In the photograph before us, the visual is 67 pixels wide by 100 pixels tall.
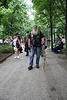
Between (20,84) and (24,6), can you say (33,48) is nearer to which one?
(20,84)

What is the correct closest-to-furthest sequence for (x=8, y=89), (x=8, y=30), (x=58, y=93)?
(x=58, y=93)
(x=8, y=89)
(x=8, y=30)

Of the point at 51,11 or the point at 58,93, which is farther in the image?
the point at 51,11

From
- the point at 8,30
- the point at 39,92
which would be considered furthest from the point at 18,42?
the point at 8,30

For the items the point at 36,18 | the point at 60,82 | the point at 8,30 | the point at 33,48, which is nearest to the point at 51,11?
the point at 36,18

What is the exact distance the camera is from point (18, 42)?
10562 millimetres

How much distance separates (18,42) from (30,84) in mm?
6644

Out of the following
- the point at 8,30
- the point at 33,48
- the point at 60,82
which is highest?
the point at 8,30

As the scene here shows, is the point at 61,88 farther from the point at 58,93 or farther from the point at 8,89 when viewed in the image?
the point at 8,89

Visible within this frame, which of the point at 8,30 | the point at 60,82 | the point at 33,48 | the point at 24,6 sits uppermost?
the point at 24,6

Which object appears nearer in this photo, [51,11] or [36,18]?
[51,11]

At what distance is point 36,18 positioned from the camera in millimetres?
16734

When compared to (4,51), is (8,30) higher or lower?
higher

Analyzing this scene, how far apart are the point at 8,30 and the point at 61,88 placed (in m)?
21.2

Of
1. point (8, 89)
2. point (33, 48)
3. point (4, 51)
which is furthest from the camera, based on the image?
point (4, 51)
